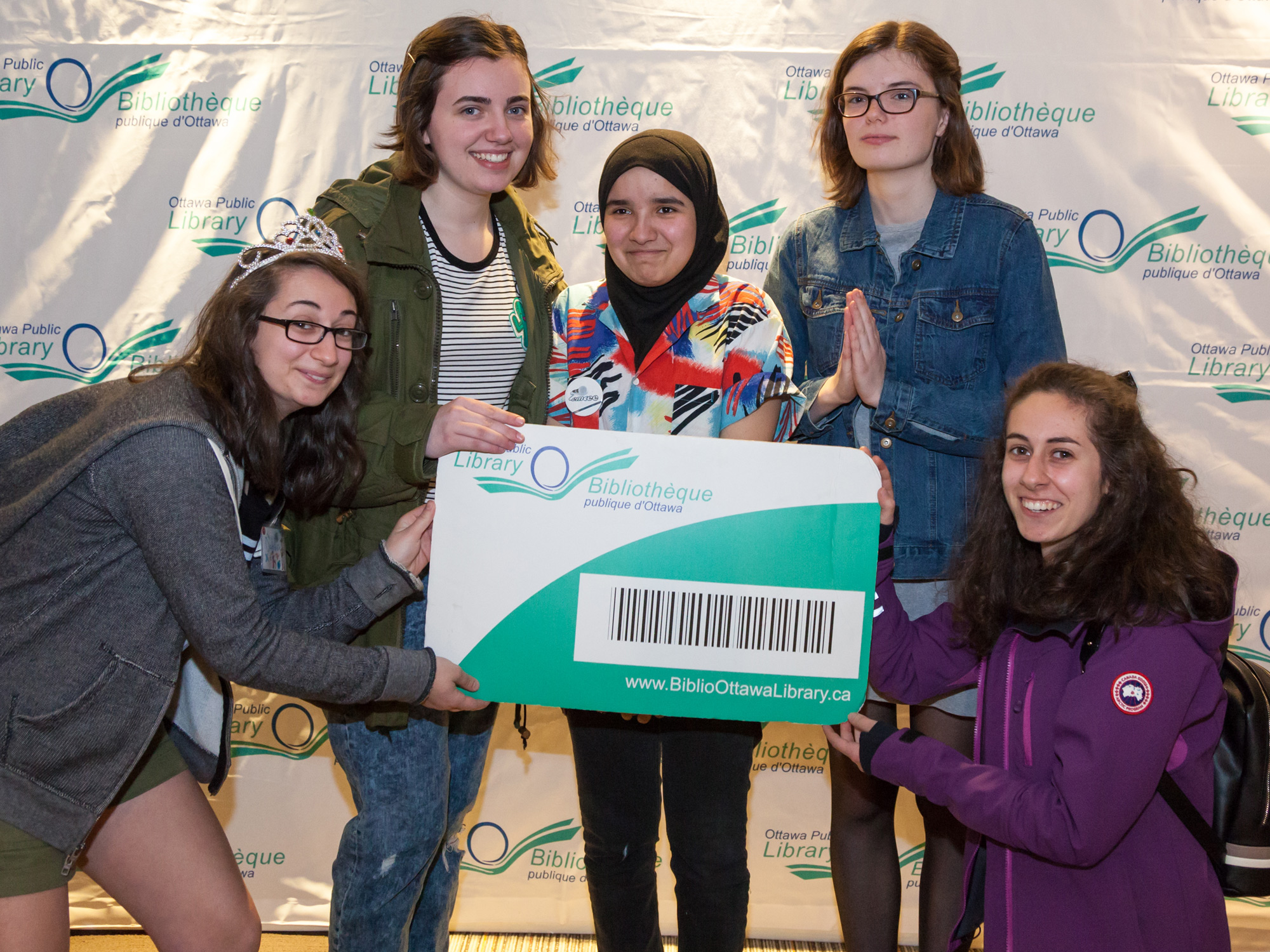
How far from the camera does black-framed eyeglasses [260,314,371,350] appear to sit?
1524 millimetres

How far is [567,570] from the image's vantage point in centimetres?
161

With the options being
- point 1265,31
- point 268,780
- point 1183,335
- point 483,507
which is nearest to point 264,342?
point 483,507

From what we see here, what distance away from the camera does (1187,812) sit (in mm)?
1488

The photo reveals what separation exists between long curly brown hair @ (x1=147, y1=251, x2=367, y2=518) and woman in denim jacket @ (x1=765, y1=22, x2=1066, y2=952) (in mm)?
962

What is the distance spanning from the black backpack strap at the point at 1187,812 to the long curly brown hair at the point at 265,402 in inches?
58.9

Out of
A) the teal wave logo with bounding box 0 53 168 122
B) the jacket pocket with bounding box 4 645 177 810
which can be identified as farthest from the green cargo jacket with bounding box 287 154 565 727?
the teal wave logo with bounding box 0 53 168 122

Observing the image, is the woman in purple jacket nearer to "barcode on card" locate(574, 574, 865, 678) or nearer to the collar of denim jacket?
"barcode on card" locate(574, 574, 865, 678)

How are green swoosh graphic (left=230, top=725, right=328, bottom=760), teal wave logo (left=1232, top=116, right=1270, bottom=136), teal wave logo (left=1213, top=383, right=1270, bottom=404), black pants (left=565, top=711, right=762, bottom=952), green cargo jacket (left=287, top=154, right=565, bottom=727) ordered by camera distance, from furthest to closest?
1. green swoosh graphic (left=230, top=725, right=328, bottom=760)
2. teal wave logo (left=1213, top=383, right=1270, bottom=404)
3. teal wave logo (left=1232, top=116, right=1270, bottom=136)
4. black pants (left=565, top=711, right=762, bottom=952)
5. green cargo jacket (left=287, top=154, right=565, bottom=727)

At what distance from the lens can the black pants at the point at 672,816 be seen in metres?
1.83

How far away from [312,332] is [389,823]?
3.06 feet

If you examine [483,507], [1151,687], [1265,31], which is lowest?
[1151,687]

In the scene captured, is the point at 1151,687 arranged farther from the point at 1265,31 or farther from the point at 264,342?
the point at 1265,31

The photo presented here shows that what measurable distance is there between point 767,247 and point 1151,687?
72.1 inches

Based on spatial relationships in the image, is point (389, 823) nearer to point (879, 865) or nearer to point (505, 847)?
point (879, 865)
